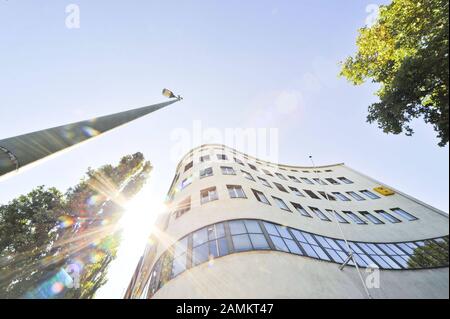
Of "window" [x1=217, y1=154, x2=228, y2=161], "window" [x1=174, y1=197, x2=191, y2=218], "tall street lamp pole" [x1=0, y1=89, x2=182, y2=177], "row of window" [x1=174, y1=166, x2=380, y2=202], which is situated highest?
"window" [x1=217, y1=154, x2=228, y2=161]

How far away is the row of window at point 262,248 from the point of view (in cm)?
1008

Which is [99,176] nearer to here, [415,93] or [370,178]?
[415,93]

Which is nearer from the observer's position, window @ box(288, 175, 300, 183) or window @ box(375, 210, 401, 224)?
window @ box(375, 210, 401, 224)

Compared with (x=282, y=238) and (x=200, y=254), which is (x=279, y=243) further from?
(x=200, y=254)

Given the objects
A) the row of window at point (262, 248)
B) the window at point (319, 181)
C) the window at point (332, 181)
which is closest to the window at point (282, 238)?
the row of window at point (262, 248)

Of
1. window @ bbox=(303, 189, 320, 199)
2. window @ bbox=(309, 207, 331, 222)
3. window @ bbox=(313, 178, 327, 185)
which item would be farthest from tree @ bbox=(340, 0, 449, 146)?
window @ bbox=(313, 178, 327, 185)

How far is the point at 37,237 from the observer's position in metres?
14.8

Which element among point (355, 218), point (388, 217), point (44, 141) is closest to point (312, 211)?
point (355, 218)

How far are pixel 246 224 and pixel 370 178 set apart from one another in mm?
21548

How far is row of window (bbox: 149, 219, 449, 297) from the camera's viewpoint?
397 inches

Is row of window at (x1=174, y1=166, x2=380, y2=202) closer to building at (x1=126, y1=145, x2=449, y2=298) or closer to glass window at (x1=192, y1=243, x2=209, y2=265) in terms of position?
building at (x1=126, y1=145, x2=449, y2=298)

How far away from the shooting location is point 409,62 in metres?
9.08
